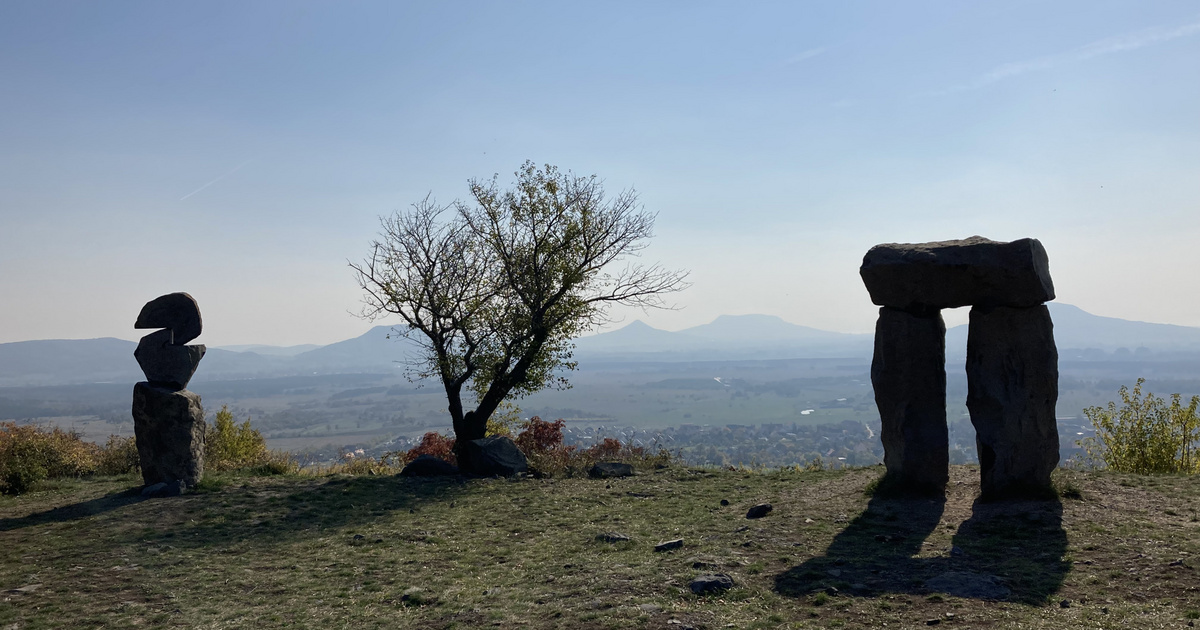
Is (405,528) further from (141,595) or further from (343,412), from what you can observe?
(343,412)

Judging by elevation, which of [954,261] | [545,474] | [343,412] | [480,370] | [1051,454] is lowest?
[343,412]

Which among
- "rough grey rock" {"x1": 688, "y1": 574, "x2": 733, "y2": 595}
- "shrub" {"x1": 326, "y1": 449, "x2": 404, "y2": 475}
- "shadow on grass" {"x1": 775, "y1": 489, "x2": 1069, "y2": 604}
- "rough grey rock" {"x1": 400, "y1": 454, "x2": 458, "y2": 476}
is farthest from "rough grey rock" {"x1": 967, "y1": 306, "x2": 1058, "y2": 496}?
"shrub" {"x1": 326, "y1": 449, "x2": 404, "y2": 475}

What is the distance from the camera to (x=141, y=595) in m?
9.44

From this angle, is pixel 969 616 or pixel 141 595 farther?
pixel 141 595

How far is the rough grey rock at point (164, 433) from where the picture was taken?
1592cm

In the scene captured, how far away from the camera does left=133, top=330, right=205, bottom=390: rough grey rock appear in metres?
16.3

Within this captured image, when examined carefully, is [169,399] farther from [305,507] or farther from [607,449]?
[607,449]

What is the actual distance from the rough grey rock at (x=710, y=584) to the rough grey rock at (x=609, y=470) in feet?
32.4

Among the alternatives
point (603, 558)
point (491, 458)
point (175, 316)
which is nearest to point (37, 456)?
point (175, 316)

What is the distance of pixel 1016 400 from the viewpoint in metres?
12.5

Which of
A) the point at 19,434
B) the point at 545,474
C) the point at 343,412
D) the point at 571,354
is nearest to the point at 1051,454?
A: the point at 545,474

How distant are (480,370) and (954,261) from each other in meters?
13.1

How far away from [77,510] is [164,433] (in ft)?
6.87

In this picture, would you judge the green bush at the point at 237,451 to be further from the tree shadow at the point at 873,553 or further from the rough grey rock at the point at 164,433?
the tree shadow at the point at 873,553
